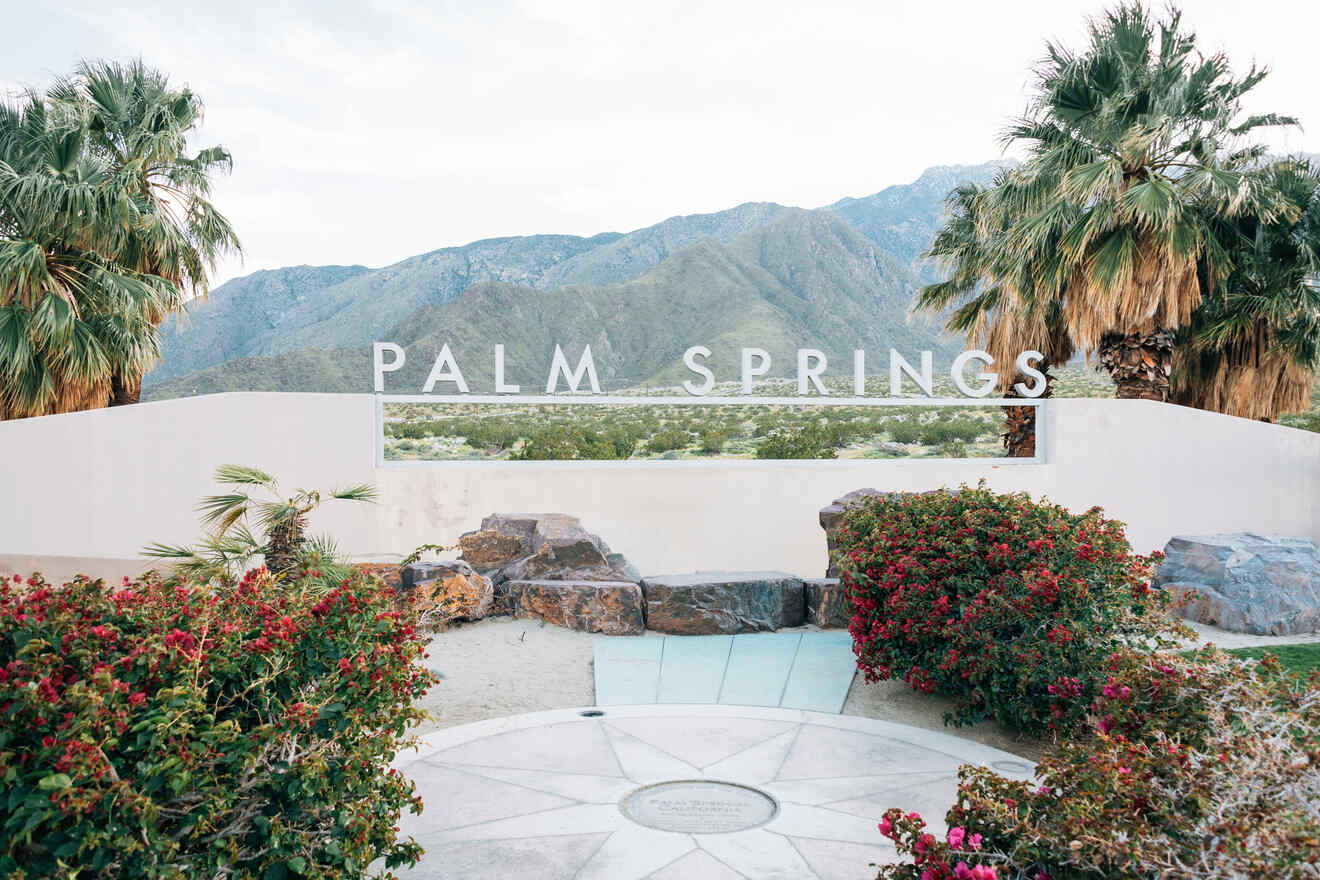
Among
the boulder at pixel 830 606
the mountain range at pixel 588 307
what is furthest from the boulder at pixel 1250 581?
the mountain range at pixel 588 307

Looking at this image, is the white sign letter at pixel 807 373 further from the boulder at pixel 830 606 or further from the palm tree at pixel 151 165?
the palm tree at pixel 151 165

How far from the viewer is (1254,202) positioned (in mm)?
11766

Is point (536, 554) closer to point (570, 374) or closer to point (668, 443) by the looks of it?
point (570, 374)

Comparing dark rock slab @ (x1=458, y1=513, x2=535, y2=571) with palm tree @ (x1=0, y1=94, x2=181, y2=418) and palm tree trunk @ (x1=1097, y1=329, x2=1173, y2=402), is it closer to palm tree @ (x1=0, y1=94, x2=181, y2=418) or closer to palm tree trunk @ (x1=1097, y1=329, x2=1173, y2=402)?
palm tree @ (x1=0, y1=94, x2=181, y2=418)

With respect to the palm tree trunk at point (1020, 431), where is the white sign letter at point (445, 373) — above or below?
above

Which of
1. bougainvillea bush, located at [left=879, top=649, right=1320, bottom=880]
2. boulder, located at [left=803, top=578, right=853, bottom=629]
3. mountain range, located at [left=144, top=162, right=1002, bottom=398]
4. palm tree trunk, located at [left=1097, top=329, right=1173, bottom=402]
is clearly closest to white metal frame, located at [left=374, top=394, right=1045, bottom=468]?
boulder, located at [left=803, top=578, right=853, bottom=629]

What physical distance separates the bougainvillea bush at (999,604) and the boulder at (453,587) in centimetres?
356

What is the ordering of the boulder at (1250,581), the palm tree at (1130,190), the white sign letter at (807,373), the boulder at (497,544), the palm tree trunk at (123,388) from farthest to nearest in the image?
the palm tree trunk at (123,388)
the palm tree at (1130,190)
the white sign letter at (807,373)
the boulder at (497,544)
the boulder at (1250,581)

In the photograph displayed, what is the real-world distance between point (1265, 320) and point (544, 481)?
10.7 metres

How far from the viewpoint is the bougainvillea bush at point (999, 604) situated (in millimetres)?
5207

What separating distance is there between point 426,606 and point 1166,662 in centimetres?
580

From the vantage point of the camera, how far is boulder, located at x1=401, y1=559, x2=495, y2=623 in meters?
8.24

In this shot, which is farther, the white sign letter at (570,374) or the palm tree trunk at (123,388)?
the palm tree trunk at (123,388)

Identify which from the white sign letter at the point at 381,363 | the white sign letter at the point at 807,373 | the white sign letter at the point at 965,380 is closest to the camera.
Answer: the white sign letter at the point at 381,363
